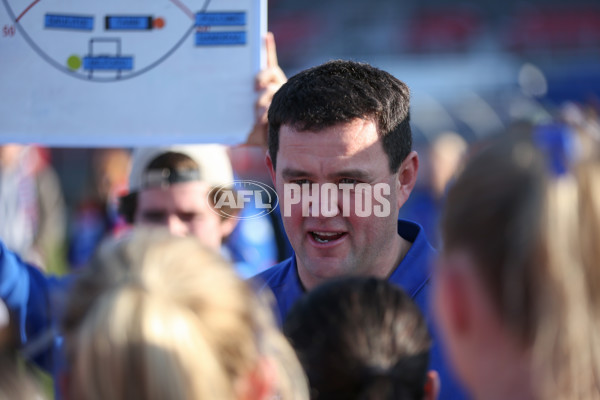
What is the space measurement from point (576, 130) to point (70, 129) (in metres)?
1.71

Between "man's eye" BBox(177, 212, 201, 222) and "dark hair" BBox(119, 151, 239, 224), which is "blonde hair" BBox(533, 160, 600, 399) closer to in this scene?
"dark hair" BBox(119, 151, 239, 224)

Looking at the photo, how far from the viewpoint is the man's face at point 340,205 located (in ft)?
7.52

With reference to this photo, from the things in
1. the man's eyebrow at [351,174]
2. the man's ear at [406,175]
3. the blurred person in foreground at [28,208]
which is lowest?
the blurred person in foreground at [28,208]

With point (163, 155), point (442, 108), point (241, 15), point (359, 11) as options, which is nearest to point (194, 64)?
point (241, 15)

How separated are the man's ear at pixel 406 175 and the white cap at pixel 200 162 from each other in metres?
0.91

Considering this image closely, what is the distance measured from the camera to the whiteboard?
243 cm

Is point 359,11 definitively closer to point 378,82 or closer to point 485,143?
point 378,82

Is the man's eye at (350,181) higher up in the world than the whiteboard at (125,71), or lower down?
lower down

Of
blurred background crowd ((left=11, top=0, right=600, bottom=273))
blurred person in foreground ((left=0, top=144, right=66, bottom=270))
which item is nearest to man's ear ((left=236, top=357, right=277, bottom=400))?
blurred person in foreground ((left=0, top=144, right=66, bottom=270))

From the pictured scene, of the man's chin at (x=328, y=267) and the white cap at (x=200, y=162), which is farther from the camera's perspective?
the white cap at (x=200, y=162)

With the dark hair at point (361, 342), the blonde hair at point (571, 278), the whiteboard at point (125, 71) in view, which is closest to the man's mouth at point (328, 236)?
the whiteboard at point (125, 71)

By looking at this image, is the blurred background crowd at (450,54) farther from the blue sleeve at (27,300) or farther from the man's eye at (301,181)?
the man's eye at (301,181)

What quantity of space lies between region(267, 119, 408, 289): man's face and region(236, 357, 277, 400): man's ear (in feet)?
3.29

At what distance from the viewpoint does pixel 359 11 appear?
17391 millimetres
